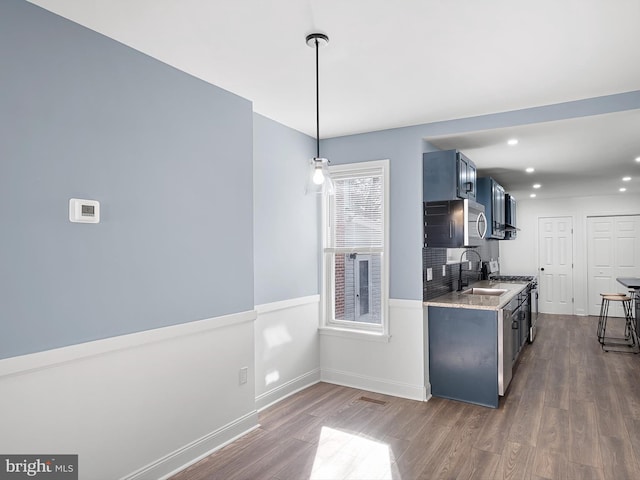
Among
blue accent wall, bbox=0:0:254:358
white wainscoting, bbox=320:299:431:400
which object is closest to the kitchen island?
white wainscoting, bbox=320:299:431:400

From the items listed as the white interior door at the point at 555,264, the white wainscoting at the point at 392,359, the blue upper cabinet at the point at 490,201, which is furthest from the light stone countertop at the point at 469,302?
the white interior door at the point at 555,264

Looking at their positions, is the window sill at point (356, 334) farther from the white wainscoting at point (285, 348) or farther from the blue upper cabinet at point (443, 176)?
the blue upper cabinet at point (443, 176)

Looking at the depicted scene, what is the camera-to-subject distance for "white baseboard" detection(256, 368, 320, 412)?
11.9ft

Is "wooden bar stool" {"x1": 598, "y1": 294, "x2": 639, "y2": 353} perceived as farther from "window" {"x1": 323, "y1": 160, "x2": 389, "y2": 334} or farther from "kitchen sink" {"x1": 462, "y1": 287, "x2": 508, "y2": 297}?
"window" {"x1": 323, "y1": 160, "x2": 389, "y2": 334}

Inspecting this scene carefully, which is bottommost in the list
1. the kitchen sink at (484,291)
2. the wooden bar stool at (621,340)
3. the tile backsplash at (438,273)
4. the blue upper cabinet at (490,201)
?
the wooden bar stool at (621,340)

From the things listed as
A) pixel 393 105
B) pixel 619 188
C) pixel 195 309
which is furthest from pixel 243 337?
pixel 619 188

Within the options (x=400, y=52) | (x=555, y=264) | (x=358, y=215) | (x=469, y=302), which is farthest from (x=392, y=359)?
(x=555, y=264)

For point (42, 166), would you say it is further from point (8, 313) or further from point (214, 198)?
point (214, 198)

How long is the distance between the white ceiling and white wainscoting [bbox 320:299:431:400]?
5.97 feet

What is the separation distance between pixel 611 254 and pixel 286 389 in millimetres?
7359

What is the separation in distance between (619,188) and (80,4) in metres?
8.52

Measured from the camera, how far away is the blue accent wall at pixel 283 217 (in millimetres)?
3645

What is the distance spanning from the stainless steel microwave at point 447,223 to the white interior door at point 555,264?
5.61 meters

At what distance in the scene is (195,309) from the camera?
9.15ft
